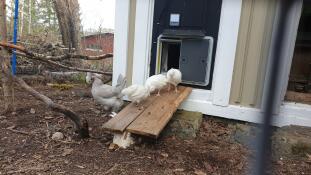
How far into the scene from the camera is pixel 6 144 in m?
2.54

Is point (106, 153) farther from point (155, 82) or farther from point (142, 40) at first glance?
point (142, 40)

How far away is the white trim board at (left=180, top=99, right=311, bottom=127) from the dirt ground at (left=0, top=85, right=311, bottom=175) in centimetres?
19

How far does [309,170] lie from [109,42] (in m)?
8.12

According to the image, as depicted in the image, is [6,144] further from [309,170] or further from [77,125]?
[309,170]

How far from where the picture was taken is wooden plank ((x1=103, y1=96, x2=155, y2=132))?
2.48 metres

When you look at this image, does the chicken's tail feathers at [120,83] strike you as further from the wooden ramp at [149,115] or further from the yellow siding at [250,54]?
the yellow siding at [250,54]

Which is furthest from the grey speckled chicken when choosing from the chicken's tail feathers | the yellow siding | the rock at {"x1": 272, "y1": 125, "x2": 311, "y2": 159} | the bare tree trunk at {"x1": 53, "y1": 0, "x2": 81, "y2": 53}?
the bare tree trunk at {"x1": 53, "y1": 0, "x2": 81, "y2": 53}

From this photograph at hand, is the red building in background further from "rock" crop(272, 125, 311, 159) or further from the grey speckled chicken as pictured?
"rock" crop(272, 125, 311, 159)

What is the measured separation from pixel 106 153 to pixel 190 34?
6.02 feet

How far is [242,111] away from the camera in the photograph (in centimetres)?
319

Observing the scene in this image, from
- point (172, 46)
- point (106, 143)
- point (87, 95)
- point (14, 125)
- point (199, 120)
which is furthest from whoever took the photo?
point (87, 95)

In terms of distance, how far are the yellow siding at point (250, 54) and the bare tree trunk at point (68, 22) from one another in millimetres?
5390

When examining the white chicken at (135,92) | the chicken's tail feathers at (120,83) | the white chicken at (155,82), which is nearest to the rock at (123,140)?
the white chicken at (135,92)

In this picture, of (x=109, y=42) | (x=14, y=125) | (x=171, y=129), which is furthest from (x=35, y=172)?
(x=109, y=42)
